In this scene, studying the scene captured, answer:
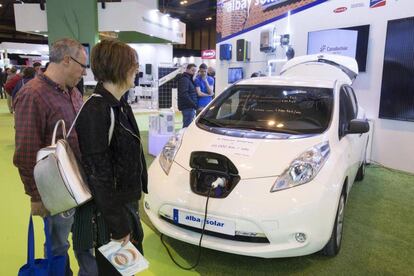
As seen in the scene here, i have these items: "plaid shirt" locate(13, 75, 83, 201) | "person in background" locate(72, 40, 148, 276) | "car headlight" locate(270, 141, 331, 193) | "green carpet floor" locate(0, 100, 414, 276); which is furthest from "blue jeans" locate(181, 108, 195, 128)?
"person in background" locate(72, 40, 148, 276)

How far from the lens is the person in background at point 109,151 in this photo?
4.41 feet

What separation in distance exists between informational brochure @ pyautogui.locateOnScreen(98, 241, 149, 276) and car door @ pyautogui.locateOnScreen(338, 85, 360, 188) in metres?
2.01

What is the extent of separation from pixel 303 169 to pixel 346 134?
90 centimetres

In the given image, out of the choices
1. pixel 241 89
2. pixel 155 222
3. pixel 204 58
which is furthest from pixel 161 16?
pixel 155 222

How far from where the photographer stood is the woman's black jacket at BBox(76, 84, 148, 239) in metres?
1.34

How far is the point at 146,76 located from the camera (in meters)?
16.0

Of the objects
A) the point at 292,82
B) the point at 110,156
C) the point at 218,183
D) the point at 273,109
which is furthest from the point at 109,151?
the point at 292,82

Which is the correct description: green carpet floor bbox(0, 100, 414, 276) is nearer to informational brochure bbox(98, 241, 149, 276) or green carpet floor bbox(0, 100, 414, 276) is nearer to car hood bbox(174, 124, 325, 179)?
car hood bbox(174, 124, 325, 179)

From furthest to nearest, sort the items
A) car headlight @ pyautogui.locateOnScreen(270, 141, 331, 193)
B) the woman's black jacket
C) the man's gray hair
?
car headlight @ pyautogui.locateOnScreen(270, 141, 331, 193) → the man's gray hair → the woman's black jacket

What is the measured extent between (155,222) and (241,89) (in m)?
1.63

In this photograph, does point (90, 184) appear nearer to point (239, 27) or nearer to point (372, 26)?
point (372, 26)

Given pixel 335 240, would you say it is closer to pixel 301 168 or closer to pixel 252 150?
pixel 301 168

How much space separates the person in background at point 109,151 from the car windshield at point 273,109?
62.6 inches

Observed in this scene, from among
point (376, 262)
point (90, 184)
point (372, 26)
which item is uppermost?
point (372, 26)
